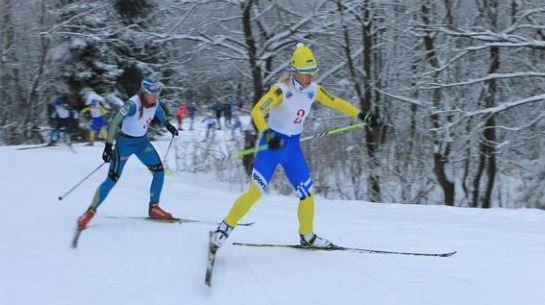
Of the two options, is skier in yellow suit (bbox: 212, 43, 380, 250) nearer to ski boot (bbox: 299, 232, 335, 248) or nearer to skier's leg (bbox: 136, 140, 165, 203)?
ski boot (bbox: 299, 232, 335, 248)

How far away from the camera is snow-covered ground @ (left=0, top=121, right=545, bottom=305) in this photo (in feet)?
14.0

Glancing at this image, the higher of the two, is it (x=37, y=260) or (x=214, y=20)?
(x=214, y=20)

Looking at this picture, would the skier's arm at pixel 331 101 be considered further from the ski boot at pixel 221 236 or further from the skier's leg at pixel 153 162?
the skier's leg at pixel 153 162

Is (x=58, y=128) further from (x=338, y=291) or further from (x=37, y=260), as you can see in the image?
(x=338, y=291)

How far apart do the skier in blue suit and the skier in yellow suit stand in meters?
1.85

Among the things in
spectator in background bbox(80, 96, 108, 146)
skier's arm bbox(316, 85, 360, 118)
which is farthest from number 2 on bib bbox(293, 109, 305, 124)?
spectator in background bbox(80, 96, 108, 146)

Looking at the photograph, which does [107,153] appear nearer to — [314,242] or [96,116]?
[314,242]

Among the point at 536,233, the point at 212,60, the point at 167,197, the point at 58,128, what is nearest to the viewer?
the point at 536,233

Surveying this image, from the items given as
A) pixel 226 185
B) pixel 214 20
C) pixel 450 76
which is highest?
pixel 214 20

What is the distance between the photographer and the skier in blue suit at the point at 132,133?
251 inches

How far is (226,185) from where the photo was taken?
39.1 feet

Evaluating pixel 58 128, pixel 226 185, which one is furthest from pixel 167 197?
pixel 58 128

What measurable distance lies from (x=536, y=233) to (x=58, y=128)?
13710mm

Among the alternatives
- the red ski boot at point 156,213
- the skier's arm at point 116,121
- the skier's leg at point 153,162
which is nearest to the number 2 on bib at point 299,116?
the skier's arm at point 116,121
